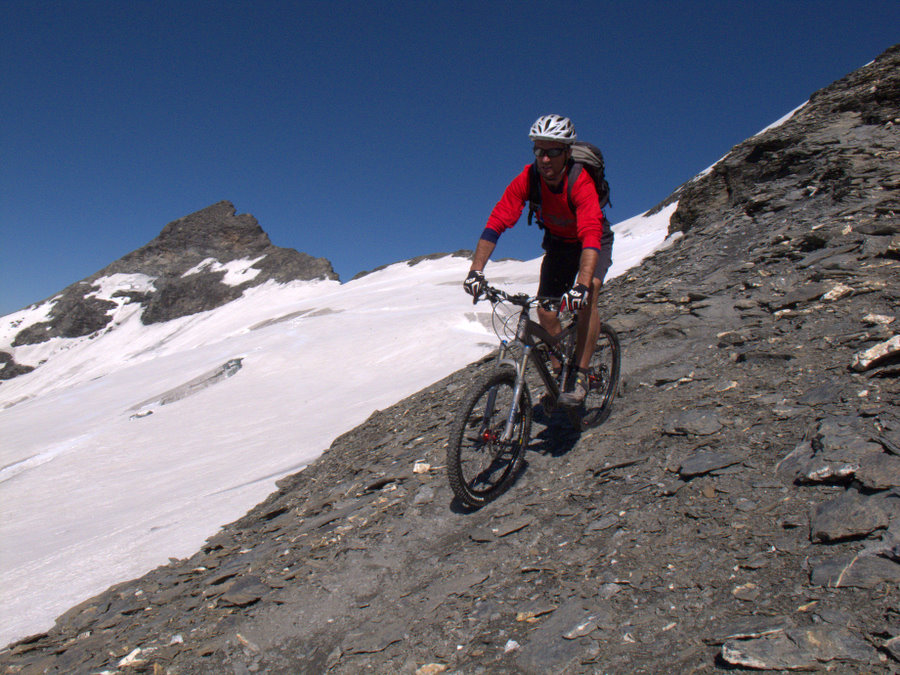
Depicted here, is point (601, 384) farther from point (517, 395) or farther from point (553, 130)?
point (553, 130)

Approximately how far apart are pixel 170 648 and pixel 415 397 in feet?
19.6

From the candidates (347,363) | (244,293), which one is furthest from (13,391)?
(347,363)

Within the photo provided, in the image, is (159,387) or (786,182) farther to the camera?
(159,387)

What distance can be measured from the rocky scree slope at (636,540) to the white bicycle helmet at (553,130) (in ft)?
8.11

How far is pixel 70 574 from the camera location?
7.21 m

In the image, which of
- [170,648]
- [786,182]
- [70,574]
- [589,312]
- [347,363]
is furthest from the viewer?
[347,363]

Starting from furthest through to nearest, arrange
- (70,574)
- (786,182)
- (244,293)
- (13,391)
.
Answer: (244,293) → (13,391) → (786,182) → (70,574)

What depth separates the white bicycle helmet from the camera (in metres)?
4.50

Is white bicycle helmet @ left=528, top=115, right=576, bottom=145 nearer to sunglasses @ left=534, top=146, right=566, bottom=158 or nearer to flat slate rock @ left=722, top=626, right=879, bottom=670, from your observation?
sunglasses @ left=534, top=146, right=566, bottom=158

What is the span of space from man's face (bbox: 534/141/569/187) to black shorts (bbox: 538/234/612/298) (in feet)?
2.57

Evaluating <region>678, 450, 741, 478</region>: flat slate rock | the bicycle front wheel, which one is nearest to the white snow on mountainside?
the bicycle front wheel

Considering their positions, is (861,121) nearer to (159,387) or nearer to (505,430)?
(505,430)

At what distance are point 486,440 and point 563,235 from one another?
6.62 feet

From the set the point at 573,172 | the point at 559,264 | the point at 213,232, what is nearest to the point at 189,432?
the point at 559,264
